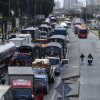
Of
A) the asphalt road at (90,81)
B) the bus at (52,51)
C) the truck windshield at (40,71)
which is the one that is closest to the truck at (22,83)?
the truck windshield at (40,71)

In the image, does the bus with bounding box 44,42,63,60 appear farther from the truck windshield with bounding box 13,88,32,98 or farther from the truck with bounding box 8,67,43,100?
the truck windshield with bounding box 13,88,32,98

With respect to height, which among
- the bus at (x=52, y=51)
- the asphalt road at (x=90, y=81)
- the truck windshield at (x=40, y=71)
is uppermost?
the truck windshield at (x=40, y=71)

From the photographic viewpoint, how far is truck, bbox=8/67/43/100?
22794mm

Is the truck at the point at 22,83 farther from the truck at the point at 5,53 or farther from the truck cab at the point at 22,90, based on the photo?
the truck at the point at 5,53

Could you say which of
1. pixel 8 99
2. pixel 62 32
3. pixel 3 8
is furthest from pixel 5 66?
pixel 3 8

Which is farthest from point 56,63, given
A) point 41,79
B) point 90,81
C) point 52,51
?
point 41,79

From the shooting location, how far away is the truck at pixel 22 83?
22.8 metres

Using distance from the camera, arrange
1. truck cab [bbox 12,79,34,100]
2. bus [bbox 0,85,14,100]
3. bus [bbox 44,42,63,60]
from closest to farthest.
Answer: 1. bus [bbox 0,85,14,100]
2. truck cab [bbox 12,79,34,100]
3. bus [bbox 44,42,63,60]

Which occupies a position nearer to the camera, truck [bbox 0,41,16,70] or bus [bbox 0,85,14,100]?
bus [bbox 0,85,14,100]

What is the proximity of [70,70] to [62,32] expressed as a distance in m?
26.2

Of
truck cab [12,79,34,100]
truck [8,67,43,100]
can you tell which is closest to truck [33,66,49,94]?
truck [8,67,43,100]

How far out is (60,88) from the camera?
17453mm

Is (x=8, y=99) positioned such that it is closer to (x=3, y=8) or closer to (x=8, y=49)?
(x=8, y=49)

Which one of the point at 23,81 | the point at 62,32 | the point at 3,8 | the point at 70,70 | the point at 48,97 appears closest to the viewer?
the point at 23,81
